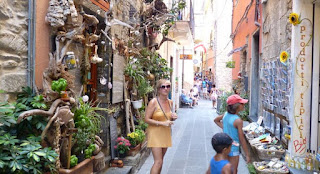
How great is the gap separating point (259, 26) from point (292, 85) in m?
4.13

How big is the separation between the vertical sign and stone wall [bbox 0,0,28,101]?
361 centimetres

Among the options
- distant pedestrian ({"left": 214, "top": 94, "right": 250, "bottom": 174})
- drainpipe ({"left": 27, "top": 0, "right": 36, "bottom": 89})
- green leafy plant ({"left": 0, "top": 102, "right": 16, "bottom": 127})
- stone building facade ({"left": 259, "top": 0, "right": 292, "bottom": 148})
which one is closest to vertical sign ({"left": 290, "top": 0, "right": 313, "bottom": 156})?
stone building facade ({"left": 259, "top": 0, "right": 292, "bottom": 148})

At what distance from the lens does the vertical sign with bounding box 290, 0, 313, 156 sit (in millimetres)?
4594

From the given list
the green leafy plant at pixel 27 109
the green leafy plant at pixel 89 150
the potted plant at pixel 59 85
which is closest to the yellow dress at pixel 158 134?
the green leafy plant at pixel 89 150

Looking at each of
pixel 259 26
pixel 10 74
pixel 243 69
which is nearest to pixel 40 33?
pixel 10 74

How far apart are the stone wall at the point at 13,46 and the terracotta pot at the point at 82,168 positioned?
0.98 meters

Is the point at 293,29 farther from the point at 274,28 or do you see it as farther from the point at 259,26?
the point at 259,26

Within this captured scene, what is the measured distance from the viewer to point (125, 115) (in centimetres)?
693

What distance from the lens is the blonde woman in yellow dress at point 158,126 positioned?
4.27m

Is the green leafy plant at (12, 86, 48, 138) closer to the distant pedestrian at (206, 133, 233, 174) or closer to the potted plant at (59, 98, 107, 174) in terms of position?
the potted plant at (59, 98, 107, 174)

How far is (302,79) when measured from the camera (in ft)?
15.1

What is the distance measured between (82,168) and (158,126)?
1.12 m

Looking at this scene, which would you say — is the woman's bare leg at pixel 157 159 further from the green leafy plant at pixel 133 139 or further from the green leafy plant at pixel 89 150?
the green leafy plant at pixel 133 139

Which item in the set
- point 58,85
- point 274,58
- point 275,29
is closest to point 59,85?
point 58,85
